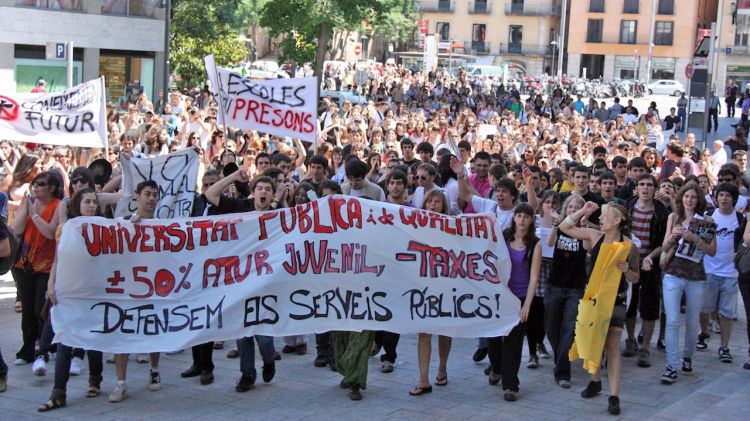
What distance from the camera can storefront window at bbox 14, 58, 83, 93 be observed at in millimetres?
31234

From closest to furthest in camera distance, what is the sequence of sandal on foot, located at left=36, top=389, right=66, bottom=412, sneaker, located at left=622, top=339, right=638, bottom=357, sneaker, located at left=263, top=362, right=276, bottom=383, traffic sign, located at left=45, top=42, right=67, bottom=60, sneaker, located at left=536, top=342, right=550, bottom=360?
1. sandal on foot, located at left=36, top=389, right=66, bottom=412
2. sneaker, located at left=263, top=362, right=276, bottom=383
3. sneaker, located at left=536, top=342, right=550, bottom=360
4. sneaker, located at left=622, top=339, right=638, bottom=357
5. traffic sign, located at left=45, top=42, right=67, bottom=60

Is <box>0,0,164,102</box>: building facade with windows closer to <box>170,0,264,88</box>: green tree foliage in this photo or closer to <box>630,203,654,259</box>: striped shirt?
<box>170,0,264,88</box>: green tree foliage

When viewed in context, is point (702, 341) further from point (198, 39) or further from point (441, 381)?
point (198, 39)

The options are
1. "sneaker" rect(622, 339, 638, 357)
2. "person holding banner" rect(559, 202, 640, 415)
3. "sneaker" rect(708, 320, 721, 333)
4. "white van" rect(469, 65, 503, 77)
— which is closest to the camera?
"person holding banner" rect(559, 202, 640, 415)

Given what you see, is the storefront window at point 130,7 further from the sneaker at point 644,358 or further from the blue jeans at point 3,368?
the sneaker at point 644,358

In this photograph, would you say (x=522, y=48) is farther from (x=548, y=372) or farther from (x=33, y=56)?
(x=548, y=372)

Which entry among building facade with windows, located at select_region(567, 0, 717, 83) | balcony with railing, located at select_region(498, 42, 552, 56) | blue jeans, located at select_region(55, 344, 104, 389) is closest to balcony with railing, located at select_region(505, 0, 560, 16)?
balcony with railing, located at select_region(498, 42, 552, 56)

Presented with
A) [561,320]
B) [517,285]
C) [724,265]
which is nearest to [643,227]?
[724,265]

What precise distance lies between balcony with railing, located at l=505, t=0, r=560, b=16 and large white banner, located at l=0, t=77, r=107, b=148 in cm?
7400

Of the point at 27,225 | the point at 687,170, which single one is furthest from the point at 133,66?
the point at 27,225

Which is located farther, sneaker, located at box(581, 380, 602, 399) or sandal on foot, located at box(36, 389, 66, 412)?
sneaker, located at box(581, 380, 602, 399)

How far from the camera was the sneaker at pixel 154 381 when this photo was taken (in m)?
8.38

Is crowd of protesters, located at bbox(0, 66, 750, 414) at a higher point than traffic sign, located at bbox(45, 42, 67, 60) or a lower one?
lower

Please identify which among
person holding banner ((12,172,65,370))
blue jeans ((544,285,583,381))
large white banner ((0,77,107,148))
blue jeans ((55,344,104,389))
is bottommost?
blue jeans ((55,344,104,389))
